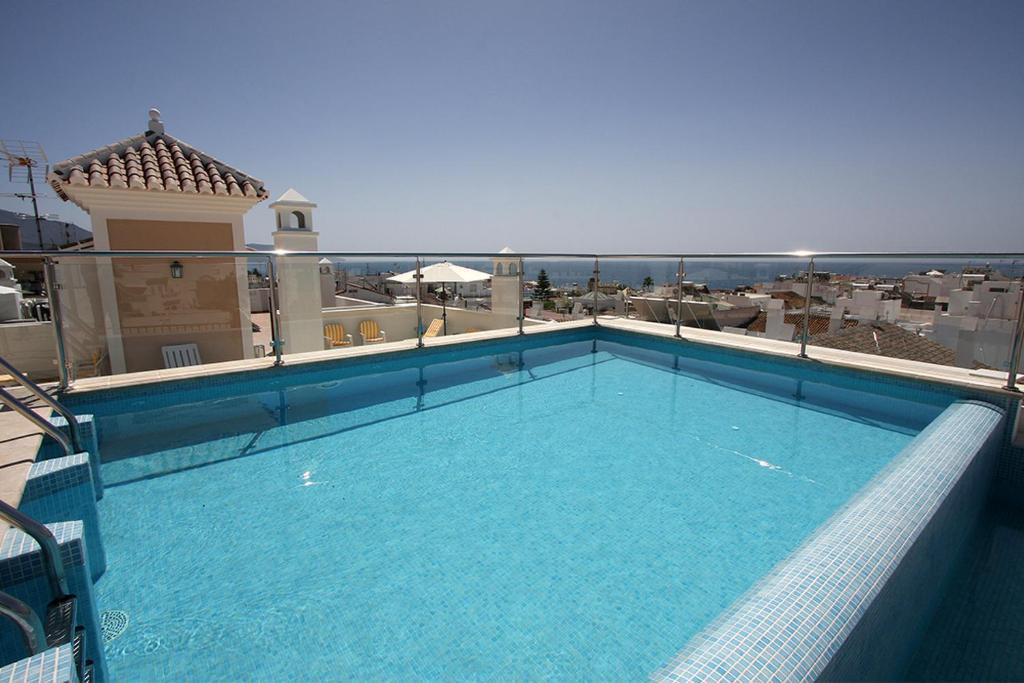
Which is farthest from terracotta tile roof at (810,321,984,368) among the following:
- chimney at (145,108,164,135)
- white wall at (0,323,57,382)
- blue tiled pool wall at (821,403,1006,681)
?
chimney at (145,108,164,135)

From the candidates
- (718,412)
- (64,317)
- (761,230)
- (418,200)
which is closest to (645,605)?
(718,412)

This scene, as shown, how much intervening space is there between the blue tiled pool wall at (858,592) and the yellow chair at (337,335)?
6.32 meters

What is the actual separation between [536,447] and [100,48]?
452 inches

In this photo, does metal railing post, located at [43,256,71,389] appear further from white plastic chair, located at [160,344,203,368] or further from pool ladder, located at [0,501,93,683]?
pool ladder, located at [0,501,93,683]

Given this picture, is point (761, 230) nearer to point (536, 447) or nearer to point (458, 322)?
point (458, 322)

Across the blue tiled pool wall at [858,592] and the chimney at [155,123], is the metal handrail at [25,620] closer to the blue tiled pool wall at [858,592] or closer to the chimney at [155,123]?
the blue tiled pool wall at [858,592]

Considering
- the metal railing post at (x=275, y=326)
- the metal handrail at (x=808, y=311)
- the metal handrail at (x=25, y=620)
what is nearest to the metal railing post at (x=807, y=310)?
the metal handrail at (x=808, y=311)

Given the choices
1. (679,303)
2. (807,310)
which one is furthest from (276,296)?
(807,310)

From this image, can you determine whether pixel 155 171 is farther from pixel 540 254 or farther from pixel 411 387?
pixel 540 254

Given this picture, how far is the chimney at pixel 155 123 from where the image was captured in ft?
26.6

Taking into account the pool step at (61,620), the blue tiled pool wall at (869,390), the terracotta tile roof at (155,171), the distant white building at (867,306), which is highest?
the terracotta tile roof at (155,171)

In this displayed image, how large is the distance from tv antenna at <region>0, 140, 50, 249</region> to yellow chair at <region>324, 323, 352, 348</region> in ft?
69.8

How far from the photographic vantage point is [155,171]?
6.74 m

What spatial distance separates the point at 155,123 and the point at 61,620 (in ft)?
31.8
